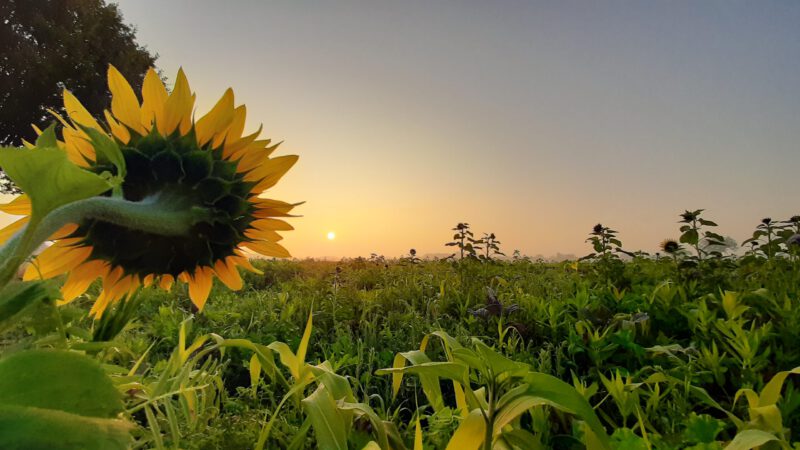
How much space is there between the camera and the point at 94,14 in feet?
55.8

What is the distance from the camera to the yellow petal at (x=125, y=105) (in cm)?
83

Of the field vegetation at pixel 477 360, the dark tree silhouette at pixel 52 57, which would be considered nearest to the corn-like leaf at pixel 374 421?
the field vegetation at pixel 477 360

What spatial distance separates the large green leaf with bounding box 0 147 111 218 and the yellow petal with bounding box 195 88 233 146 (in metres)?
0.40

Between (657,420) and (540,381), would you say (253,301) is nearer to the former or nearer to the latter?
(657,420)

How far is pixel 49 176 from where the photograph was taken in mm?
Answer: 432

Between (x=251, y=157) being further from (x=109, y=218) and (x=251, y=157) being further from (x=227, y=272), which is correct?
(x=109, y=218)

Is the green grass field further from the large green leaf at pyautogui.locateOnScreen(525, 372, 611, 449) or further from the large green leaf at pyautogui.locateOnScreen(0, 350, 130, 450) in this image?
the large green leaf at pyautogui.locateOnScreen(0, 350, 130, 450)

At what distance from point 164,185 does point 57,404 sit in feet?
1.49

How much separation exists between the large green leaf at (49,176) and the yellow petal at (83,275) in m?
0.44

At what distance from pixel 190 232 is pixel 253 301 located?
304cm

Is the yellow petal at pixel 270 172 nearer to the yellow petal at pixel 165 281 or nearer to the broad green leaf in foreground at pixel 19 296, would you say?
the yellow petal at pixel 165 281

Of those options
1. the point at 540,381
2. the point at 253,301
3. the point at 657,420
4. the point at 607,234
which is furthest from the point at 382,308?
the point at 540,381

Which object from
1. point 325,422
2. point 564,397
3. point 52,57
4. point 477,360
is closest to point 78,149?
point 325,422

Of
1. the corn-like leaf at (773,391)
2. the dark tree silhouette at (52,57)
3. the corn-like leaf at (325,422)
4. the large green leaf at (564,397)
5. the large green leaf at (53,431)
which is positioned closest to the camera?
the large green leaf at (53,431)
